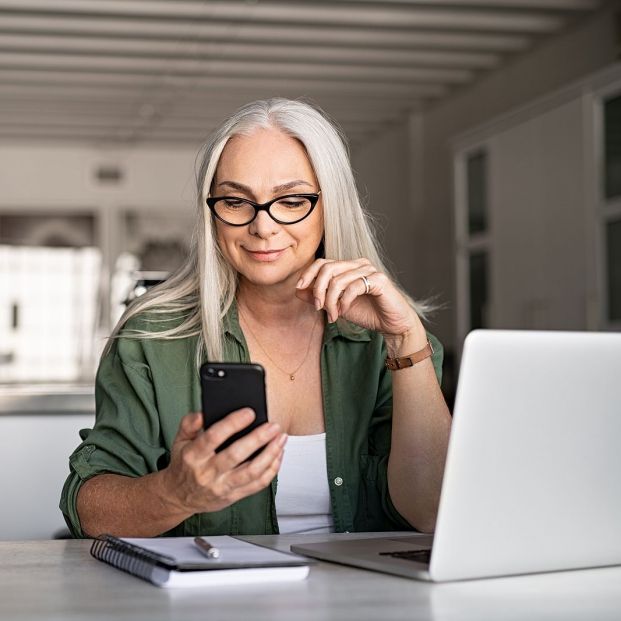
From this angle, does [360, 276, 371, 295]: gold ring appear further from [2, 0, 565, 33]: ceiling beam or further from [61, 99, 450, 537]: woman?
[2, 0, 565, 33]: ceiling beam

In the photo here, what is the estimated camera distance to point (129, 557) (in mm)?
1360

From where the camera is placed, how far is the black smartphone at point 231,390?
1.34 metres

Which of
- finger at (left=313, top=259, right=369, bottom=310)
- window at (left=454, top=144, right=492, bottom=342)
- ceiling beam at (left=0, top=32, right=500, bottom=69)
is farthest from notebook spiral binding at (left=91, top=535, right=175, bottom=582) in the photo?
ceiling beam at (left=0, top=32, right=500, bottom=69)

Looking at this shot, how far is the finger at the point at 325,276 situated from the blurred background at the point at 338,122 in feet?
2.21

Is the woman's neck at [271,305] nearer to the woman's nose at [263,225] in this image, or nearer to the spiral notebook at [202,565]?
the woman's nose at [263,225]

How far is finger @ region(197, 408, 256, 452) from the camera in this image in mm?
1315

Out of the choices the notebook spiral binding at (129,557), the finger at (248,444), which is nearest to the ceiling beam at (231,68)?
the notebook spiral binding at (129,557)

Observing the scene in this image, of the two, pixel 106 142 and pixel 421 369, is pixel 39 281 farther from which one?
pixel 421 369

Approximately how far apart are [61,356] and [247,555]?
1227 centimetres

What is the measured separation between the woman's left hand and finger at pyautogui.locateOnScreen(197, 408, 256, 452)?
429mm

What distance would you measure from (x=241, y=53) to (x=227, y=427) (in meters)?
7.40

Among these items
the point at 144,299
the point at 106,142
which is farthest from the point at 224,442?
the point at 106,142

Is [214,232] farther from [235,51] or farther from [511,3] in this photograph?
[235,51]

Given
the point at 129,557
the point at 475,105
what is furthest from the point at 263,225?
the point at 475,105
